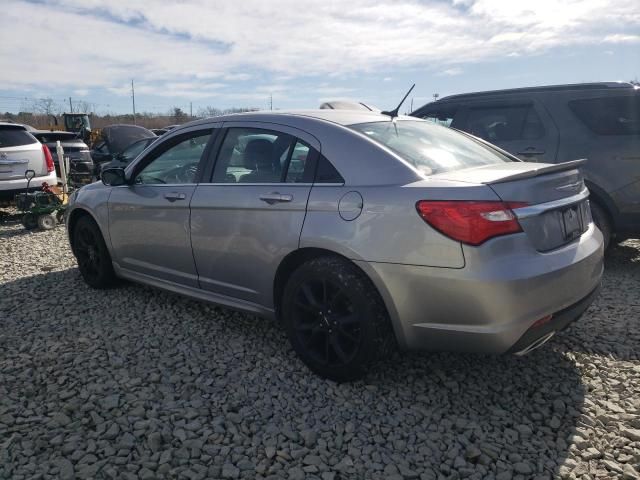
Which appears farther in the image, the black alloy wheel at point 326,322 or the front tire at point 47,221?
the front tire at point 47,221

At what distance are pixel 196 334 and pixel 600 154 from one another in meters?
4.06

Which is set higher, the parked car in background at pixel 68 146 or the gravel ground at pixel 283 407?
the parked car in background at pixel 68 146

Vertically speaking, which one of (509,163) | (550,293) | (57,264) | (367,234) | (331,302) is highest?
(509,163)

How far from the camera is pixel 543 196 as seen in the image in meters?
2.54

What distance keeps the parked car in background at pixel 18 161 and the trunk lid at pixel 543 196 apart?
26.0 feet

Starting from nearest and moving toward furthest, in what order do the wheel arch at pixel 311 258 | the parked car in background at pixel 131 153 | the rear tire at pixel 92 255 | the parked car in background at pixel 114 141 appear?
the wheel arch at pixel 311 258 < the rear tire at pixel 92 255 < the parked car in background at pixel 131 153 < the parked car in background at pixel 114 141

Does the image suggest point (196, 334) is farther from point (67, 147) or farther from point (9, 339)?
point (67, 147)

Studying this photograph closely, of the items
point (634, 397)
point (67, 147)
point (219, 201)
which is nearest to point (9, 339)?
point (219, 201)

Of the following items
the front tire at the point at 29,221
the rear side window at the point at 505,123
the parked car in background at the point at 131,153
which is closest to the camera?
the rear side window at the point at 505,123

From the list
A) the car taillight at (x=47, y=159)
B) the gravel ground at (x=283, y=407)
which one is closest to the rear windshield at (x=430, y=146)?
the gravel ground at (x=283, y=407)

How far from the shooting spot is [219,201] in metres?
3.35

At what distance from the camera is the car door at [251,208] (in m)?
2.99

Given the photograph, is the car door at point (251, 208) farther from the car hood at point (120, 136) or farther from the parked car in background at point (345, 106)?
the car hood at point (120, 136)

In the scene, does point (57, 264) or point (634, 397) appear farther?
point (57, 264)
